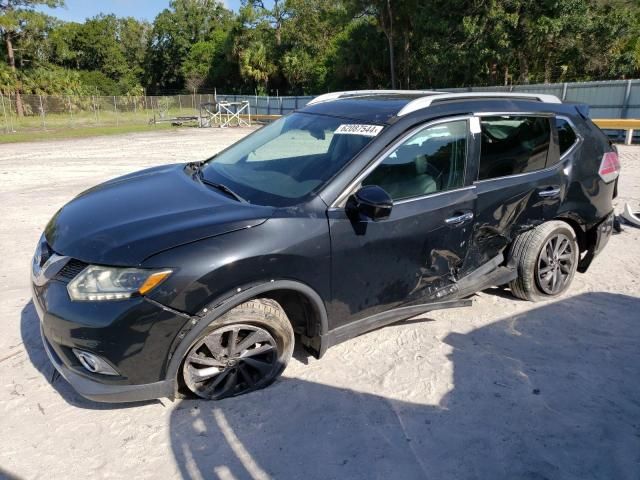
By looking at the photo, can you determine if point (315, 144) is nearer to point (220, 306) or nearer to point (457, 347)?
point (220, 306)

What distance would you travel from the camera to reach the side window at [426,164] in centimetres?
322

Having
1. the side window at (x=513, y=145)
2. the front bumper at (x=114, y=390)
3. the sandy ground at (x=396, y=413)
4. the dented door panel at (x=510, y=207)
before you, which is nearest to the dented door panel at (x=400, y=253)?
the dented door panel at (x=510, y=207)

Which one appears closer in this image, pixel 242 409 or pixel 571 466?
pixel 571 466

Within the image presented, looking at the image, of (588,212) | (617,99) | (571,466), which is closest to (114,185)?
(571,466)

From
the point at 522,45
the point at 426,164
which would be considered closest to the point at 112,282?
the point at 426,164

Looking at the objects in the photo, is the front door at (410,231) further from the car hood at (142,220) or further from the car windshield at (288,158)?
the car hood at (142,220)

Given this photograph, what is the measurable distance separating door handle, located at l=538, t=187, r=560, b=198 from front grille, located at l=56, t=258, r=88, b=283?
3404mm

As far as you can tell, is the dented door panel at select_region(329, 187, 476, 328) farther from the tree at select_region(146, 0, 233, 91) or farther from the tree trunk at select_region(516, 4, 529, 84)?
the tree at select_region(146, 0, 233, 91)

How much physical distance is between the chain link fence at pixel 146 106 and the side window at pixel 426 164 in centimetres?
1313

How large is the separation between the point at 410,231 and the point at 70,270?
2.04 m

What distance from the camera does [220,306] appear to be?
2602 mm

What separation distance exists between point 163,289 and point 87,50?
7541 cm

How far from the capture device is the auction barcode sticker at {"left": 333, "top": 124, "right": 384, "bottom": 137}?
3.26 m

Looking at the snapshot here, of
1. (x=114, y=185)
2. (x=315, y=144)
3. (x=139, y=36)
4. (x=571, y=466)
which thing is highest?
(x=139, y=36)
